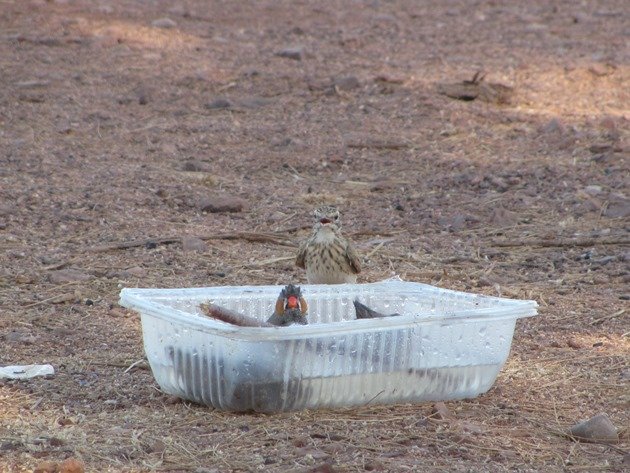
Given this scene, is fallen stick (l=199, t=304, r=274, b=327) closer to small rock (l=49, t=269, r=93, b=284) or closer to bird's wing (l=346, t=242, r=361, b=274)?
bird's wing (l=346, t=242, r=361, b=274)

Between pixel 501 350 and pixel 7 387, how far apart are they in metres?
2.11

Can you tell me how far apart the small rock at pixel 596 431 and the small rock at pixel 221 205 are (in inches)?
177

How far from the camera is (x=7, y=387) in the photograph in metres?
5.48

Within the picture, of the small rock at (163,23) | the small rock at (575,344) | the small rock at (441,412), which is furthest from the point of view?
the small rock at (163,23)

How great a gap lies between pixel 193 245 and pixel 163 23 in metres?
7.05

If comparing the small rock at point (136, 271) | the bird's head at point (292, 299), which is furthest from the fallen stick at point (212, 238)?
the bird's head at point (292, 299)

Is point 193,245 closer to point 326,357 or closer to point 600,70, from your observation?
point 326,357

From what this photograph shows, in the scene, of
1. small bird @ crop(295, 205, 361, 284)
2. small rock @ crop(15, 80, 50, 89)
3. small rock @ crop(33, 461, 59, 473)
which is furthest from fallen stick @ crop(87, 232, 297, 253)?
small rock @ crop(15, 80, 50, 89)

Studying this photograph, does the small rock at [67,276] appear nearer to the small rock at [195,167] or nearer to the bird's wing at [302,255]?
the bird's wing at [302,255]

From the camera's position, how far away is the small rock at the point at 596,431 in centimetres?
505

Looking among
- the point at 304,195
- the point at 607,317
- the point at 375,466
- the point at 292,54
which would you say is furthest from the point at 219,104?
the point at 375,466

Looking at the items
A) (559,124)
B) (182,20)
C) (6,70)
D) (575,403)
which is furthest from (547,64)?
(575,403)

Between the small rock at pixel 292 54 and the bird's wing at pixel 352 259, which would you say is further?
the small rock at pixel 292 54

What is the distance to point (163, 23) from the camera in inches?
579
